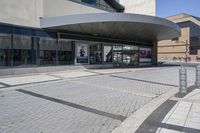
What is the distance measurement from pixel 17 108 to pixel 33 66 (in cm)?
1301

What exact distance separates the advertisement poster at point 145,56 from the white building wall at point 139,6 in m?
5.66

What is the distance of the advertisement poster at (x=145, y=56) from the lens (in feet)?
114

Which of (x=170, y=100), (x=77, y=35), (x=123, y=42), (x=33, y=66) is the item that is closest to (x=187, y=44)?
(x=123, y=42)

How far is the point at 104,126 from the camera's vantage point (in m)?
5.88

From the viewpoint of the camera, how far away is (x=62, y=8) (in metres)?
22.8

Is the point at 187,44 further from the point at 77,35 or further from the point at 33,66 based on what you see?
the point at 33,66

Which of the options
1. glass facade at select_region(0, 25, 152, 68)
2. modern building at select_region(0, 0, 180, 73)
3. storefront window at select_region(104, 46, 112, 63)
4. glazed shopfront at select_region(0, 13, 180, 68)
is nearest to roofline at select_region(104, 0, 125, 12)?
modern building at select_region(0, 0, 180, 73)

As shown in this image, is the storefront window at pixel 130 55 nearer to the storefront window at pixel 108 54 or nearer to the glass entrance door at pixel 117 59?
the glass entrance door at pixel 117 59

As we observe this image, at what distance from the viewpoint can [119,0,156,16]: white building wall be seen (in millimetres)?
35919

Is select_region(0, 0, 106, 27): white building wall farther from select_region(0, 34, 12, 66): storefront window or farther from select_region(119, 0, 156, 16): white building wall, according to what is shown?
select_region(119, 0, 156, 16): white building wall

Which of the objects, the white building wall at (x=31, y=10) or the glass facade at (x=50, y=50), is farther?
the glass facade at (x=50, y=50)

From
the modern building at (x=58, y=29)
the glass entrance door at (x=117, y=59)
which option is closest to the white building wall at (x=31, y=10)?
the modern building at (x=58, y=29)

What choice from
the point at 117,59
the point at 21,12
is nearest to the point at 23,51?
the point at 21,12

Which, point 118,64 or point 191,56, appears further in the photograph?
point 191,56
